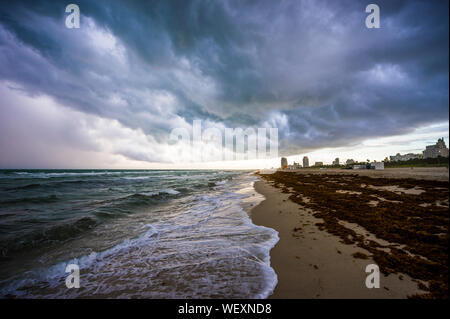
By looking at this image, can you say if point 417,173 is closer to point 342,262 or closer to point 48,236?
point 342,262

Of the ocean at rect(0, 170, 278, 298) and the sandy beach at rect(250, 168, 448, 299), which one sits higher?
the sandy beach at rect(250, 168, 448, 299)

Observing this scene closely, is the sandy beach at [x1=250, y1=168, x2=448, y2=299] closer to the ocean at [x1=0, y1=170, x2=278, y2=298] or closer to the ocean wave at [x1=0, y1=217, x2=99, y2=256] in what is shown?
the ocean at [x1=0, y1=170, x2=278, y2=298]

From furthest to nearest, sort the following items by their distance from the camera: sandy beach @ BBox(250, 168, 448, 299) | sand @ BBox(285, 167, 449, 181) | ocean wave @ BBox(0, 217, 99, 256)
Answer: ocean wave @ BBox(0, 217, 99, 256), sand @ BBox(285, 167, 449, 181), sandy beach @ BBox(250, 168, 448, 299)

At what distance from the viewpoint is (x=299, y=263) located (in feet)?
11.1

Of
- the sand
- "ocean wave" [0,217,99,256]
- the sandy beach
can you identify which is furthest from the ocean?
the sand

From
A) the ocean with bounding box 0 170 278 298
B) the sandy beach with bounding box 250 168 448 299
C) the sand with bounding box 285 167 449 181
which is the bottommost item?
the ocean with bounding box 0 170 278 298

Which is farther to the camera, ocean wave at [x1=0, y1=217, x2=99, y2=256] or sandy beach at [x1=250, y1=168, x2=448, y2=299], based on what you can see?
ocean wave at [x1=0, y1=217, x2=99, y2=256]

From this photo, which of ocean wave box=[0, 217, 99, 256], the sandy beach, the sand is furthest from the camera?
ocean wave box=[0, 217, 99, 256]
